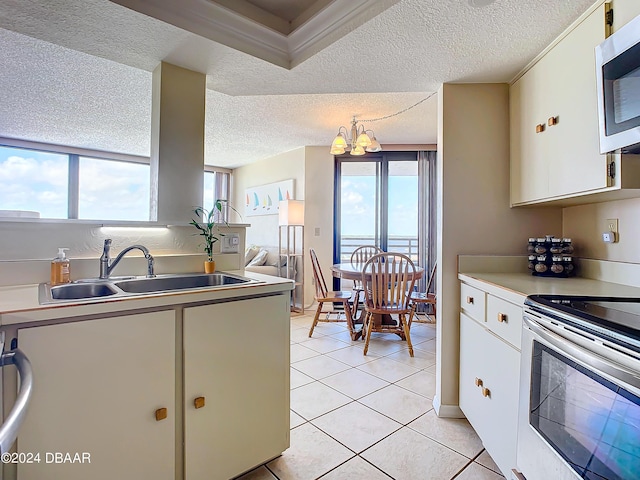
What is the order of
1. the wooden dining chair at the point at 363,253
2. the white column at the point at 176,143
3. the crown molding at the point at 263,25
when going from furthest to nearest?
the wooden dining chair at the point at 363,253 → the white column at the point at 176,143 → the crown molding at the point at 263,25

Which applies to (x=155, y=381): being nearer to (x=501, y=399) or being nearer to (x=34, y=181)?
(x=501, y=399)

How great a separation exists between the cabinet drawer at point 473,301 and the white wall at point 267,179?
3.30 meters

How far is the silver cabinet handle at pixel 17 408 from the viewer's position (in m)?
0.52

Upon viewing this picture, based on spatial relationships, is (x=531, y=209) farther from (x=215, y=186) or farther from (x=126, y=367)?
(x=215, y=186)

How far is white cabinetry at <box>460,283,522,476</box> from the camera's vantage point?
1384 mm

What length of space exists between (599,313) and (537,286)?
1.82 ft

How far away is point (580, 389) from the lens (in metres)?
0.96

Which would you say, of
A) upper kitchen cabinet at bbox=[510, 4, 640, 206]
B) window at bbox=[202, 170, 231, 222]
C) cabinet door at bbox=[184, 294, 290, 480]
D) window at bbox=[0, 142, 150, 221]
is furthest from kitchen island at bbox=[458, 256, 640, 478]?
window at bbox=[202, 170, 231, 222]

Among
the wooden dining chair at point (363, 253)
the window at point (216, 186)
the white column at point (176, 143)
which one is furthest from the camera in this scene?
the window at point (216, 186)

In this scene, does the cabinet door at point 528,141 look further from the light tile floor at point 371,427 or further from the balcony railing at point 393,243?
the balcony railing at point 393,243

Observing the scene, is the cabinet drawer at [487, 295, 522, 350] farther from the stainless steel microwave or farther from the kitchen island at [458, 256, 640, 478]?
the stainless steel microwave

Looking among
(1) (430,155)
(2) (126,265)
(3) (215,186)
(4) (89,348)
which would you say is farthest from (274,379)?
(3) (215,186)

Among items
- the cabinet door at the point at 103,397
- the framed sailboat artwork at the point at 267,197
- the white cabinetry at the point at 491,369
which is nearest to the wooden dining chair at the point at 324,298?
the framed sailboat artwork at the point at 267,197

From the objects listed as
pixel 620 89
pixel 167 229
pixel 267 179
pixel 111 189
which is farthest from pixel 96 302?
pixel 111 189
